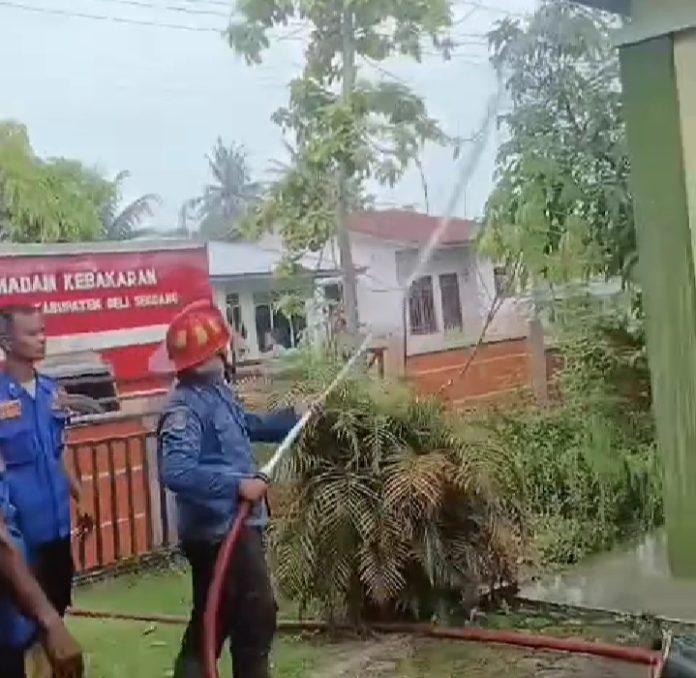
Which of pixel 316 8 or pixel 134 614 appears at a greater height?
pixel 316 8

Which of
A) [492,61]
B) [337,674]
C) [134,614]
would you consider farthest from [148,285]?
[492,61]

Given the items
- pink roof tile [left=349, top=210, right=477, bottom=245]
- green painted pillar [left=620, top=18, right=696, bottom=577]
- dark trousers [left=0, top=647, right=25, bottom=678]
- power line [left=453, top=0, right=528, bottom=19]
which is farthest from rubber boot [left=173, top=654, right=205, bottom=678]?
power line [left=453, top=0, right=528, bottom=19]

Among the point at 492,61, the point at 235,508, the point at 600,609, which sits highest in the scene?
the point at 492,61

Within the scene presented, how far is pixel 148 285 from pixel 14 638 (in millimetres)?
806

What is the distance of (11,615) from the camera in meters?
2.42

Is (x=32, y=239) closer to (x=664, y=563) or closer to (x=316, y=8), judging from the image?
(x=316, y=8)

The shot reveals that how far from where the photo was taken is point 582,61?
4.16m

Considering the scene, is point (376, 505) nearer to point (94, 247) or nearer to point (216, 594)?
point (216, 594)

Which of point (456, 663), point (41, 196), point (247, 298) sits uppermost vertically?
point (41, 196)

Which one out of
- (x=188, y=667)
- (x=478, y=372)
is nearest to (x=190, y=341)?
(x=188, y=667)

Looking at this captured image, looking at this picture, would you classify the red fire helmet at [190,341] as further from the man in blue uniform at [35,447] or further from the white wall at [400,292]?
the white wall at [400,292]

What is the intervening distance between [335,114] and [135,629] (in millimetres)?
1385

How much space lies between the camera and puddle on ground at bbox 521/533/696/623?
3885 millimetres

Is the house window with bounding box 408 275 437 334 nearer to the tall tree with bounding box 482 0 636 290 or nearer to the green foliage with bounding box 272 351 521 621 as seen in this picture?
the green foliage with bounding box 272 351 521 621
